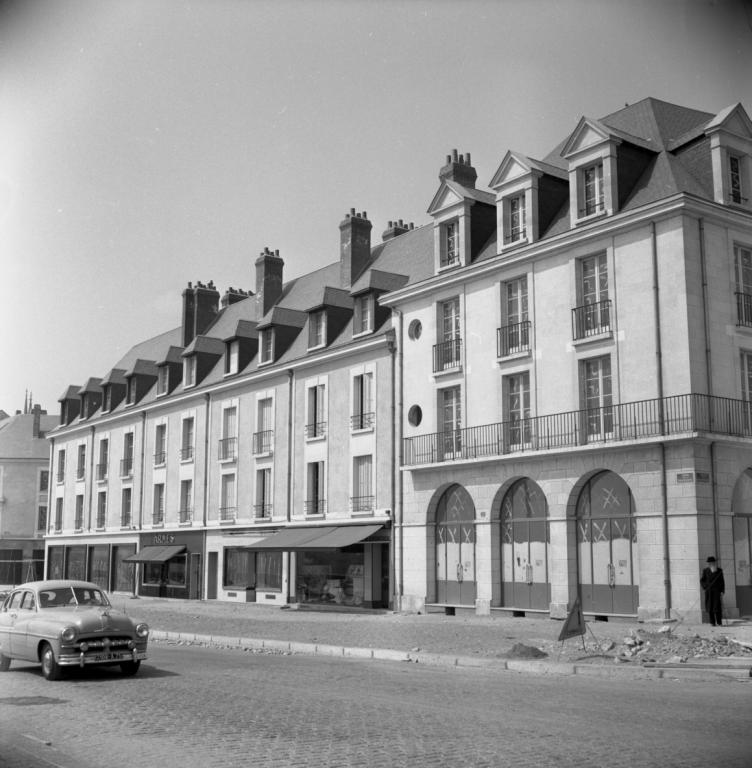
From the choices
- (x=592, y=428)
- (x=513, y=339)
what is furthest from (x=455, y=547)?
(x=513, y=339)

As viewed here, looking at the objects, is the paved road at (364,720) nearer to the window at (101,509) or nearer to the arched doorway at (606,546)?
the arched doorway at (606,546)

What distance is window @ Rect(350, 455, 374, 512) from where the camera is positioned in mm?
30625

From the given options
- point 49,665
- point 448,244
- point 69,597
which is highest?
point 448,244

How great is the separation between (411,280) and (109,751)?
23.4 meters

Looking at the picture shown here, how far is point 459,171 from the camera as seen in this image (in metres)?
31.4

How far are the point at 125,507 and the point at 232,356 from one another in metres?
11.6

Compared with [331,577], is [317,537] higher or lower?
higher

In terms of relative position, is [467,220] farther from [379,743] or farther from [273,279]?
[379,743]

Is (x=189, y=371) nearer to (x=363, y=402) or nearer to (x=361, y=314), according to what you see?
(x=361, y=314)

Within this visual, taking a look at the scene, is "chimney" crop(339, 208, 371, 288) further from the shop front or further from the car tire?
the car tire

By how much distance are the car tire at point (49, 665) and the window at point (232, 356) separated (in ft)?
84.9

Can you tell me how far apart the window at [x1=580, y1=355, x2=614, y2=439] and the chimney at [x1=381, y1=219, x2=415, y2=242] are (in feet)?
48.5

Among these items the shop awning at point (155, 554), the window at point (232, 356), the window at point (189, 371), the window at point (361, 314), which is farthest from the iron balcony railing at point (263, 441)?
the shop awning at point (155, 554)

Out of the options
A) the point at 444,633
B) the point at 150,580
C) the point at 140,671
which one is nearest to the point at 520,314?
the point at 444,633
